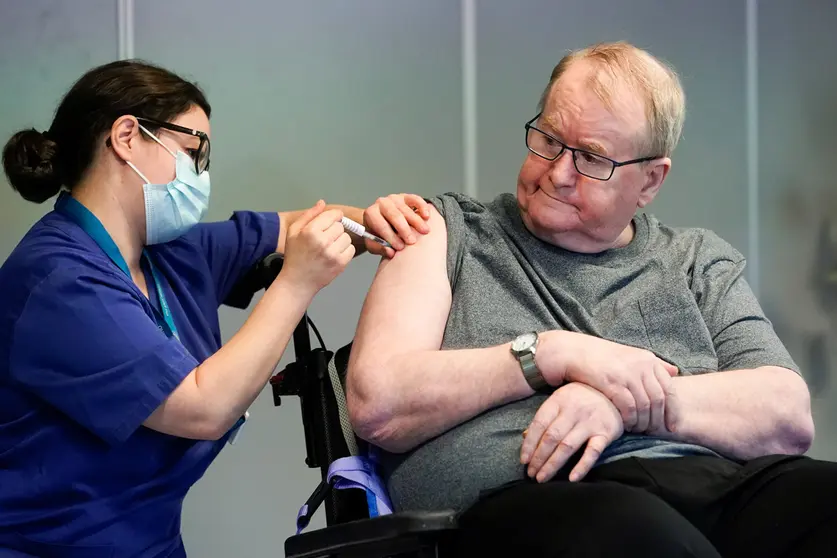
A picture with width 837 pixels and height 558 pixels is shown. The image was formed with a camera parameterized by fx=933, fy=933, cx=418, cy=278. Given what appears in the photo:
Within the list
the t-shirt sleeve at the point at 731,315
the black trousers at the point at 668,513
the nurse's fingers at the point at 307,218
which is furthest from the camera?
the nurse's fingers at the point at 307,218

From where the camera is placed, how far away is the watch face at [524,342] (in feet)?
4.44

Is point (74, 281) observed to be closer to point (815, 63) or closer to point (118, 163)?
point (118, 163)

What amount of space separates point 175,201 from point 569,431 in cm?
79

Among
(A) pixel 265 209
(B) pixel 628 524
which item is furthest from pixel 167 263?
(B) pixel 628 524

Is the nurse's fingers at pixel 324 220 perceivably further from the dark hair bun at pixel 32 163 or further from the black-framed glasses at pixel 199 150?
the dark hair bun at pixel 32 163

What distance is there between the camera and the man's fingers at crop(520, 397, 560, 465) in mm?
1302

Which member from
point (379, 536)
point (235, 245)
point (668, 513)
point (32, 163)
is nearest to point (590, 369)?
point (668, 513)

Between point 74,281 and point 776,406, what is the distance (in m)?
1.08

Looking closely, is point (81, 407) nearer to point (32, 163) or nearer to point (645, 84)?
point (32, 163)

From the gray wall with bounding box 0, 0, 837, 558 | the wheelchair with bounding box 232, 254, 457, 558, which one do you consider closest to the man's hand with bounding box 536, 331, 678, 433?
the wheelchair with bounding box 232, 254, 457, 558

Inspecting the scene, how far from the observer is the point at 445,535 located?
1.21 metres

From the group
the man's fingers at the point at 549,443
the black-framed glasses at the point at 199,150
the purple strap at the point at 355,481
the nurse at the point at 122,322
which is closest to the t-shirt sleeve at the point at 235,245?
the nurse at the point at 122,322

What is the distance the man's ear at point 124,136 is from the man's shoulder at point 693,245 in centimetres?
93

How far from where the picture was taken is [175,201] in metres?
1.62
